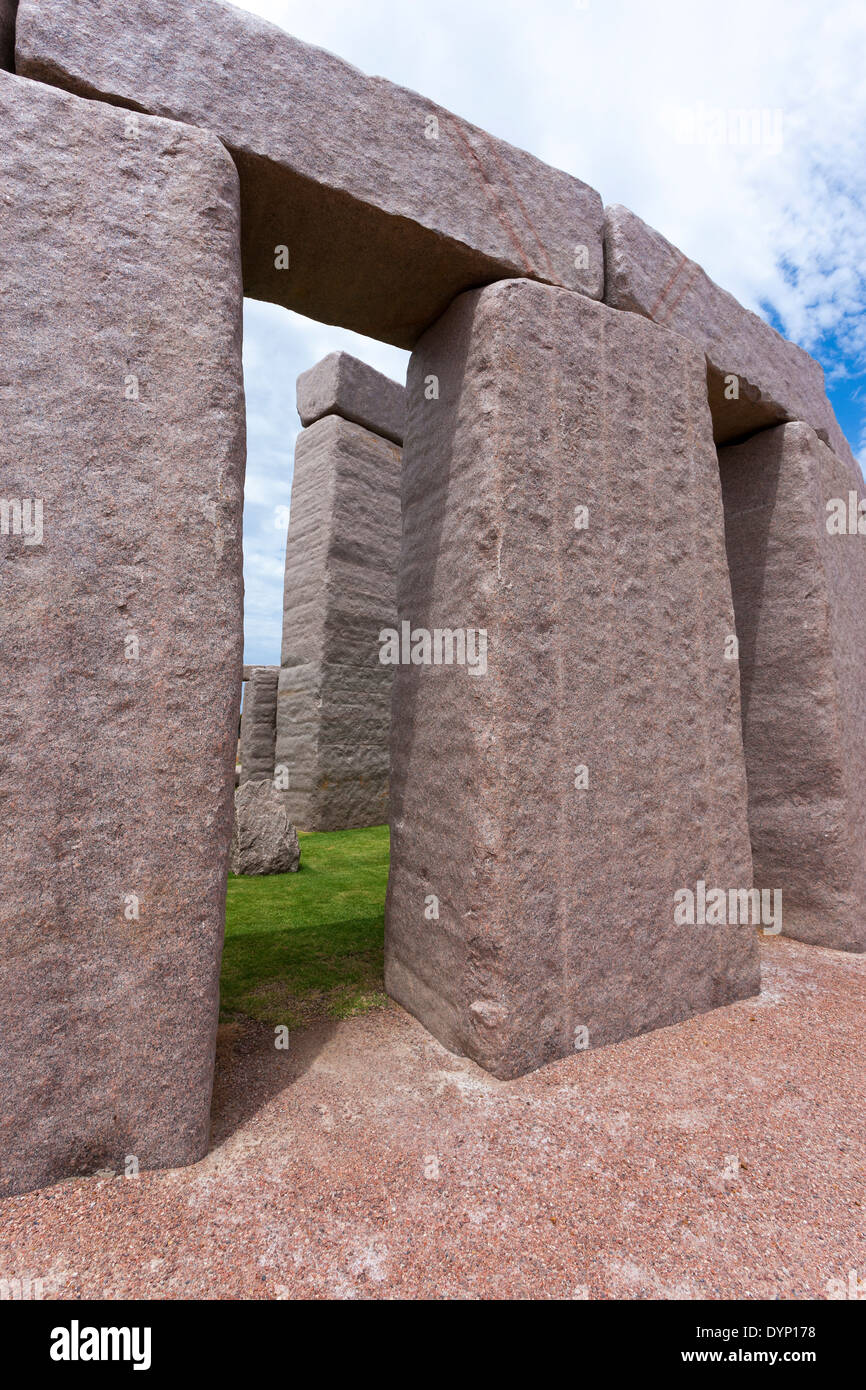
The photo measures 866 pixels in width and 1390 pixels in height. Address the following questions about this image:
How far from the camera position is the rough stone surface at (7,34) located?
161 cm

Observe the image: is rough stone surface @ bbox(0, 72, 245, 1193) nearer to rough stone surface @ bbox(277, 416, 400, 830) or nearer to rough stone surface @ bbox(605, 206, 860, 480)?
rough stone surface @ bbox(605, 206, 860, 480)

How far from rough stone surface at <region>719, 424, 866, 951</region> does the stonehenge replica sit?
0.06 feet

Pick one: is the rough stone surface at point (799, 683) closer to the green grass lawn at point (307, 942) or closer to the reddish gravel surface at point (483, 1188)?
the reddish gravel surface at point (483, 1188)

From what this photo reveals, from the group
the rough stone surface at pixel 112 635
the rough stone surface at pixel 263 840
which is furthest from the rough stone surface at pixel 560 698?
the rough stone surface at pixel 263 840

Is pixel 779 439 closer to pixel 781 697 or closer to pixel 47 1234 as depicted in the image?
pixel 781 697

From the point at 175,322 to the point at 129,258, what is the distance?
0.59ft

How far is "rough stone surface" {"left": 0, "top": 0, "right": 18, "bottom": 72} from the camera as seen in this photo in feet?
5.29

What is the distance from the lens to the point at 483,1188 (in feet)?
4.56

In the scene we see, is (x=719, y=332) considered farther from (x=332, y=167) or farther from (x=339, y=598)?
(x=339, y=598)

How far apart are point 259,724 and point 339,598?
6.79 ft

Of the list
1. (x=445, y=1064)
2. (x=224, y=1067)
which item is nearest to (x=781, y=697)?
(x=445, y=1064)

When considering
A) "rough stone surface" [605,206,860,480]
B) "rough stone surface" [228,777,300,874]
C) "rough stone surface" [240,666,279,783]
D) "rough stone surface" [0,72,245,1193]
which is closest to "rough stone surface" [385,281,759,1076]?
"rough stone surface" [605,206,860,480]

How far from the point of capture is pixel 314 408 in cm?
647

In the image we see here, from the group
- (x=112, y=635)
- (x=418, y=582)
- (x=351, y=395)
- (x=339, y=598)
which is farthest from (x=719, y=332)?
(x=351, y=395)
